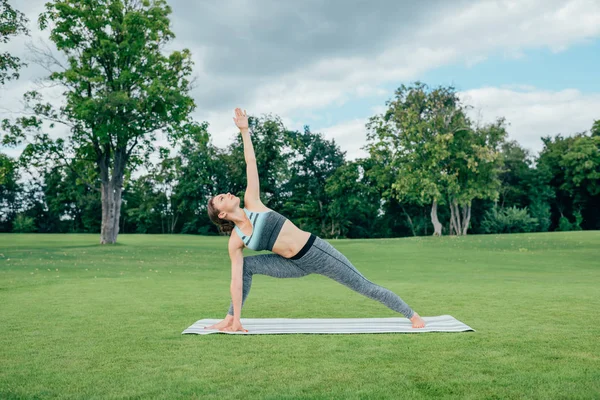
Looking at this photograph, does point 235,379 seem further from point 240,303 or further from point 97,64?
point 97,64

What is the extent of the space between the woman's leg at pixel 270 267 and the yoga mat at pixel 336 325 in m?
0.39

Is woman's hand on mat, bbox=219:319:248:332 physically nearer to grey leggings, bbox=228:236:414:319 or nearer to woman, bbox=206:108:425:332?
woman, bbox=206:108:425:332

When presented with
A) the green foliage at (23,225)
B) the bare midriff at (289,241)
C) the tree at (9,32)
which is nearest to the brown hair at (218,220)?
the bare midriff at (289,241)

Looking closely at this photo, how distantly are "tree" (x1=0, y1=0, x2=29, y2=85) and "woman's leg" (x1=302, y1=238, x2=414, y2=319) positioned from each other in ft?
84.6

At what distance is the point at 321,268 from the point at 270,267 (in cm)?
57

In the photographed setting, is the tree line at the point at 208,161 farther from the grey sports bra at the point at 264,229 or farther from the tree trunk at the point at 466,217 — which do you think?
the grey sports bra at the point at 264,229

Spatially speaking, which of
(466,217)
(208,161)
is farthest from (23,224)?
(466,217)

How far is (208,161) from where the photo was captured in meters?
56.2

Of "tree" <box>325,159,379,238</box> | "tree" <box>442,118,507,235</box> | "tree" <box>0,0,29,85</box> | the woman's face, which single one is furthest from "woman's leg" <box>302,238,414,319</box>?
"tree" <box>325,159,379,238</box>

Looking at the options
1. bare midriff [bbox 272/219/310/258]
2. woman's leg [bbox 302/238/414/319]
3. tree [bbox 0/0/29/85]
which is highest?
tree [bbox 0/0/29/85]

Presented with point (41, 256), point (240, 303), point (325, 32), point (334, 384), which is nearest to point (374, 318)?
point (240, 303)

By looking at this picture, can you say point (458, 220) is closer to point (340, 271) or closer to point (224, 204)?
point (340, 271)

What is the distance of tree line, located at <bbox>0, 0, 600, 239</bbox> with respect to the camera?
2927 centimetres

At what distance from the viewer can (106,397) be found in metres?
3.38
